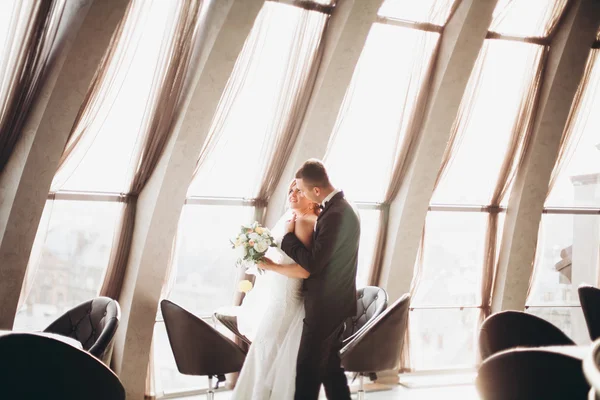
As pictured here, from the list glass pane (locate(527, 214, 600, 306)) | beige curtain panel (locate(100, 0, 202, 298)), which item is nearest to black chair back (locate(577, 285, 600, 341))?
glass pane (locate(527, 214, 600, 306))

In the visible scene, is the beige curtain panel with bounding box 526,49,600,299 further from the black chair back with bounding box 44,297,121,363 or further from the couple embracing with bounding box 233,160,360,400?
the black chair back with bounding box 44,297,121,363

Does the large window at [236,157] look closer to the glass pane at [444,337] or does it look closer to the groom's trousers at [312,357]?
the groom's trousers at [312,357]

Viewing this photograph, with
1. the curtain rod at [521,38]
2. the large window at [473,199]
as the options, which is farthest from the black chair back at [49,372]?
the curtain rod at [521,38]

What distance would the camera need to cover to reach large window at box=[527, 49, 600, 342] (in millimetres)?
7109

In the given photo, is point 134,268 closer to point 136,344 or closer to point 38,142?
point 136,344

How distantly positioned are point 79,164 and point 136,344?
1.69m

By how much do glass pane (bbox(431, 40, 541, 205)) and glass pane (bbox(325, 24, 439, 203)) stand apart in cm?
76

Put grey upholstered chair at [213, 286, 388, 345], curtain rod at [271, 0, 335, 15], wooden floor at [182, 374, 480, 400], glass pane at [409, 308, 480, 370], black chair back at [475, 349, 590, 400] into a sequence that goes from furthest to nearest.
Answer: glass pane at [409, 308, 480, 370] < wooden floor at [182, 374, 480, 400] < curtain rod at [271, 0, 335, 15] < grey upholstered chair at [213, 286, 388, 345] < black chair back at [475, 349, 590, 400]

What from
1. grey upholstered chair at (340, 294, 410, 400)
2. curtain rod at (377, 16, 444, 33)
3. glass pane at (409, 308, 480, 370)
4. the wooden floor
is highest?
curtain rod at (377, 16, 444, 33)

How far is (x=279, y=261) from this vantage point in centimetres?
378

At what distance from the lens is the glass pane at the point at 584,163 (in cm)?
692

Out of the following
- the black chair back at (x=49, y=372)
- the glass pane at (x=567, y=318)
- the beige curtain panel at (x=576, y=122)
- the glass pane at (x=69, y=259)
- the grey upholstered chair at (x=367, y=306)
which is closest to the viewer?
the black chair back at (x=49, y=372)

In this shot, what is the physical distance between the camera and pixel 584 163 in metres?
7.19

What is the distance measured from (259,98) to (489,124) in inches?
114
